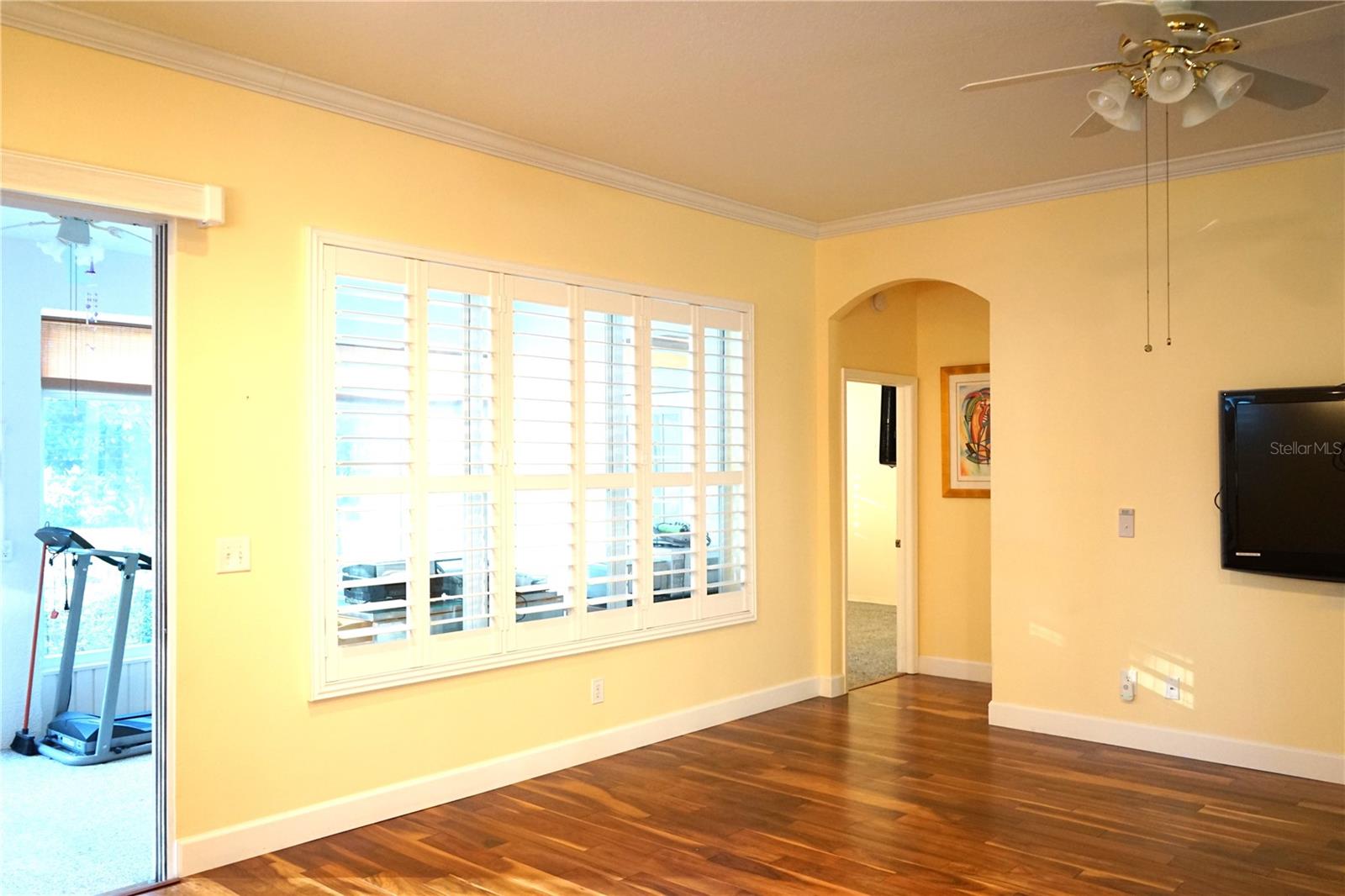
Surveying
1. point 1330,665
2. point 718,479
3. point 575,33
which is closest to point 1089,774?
point 1330,665

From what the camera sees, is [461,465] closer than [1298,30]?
No

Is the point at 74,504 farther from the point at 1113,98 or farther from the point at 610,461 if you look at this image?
the point at 1113,98

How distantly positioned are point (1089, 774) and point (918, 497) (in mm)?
2558

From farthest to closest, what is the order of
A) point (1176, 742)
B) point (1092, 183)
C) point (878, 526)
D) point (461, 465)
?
point (878, 526)
point (1092, 183)
point (1176, 742)
point (461, 465)

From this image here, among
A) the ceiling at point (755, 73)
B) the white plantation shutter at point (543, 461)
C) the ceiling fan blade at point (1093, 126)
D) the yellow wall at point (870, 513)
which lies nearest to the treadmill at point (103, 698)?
the white plantation shutter at point (543, 461)

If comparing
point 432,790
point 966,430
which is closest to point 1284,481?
point 966,430

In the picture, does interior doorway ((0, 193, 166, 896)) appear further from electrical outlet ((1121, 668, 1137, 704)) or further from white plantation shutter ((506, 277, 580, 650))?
electrical outlet ((1121, 668, 1137, 704))

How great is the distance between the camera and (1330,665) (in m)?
4.46

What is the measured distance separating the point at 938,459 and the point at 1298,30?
3790 mm

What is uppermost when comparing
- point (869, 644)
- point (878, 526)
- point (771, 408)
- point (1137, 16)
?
point (1137, 16)

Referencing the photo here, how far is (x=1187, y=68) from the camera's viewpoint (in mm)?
2941

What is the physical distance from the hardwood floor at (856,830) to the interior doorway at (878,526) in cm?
174

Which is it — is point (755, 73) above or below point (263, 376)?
above

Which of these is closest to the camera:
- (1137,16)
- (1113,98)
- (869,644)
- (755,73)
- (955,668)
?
(1137,16)
